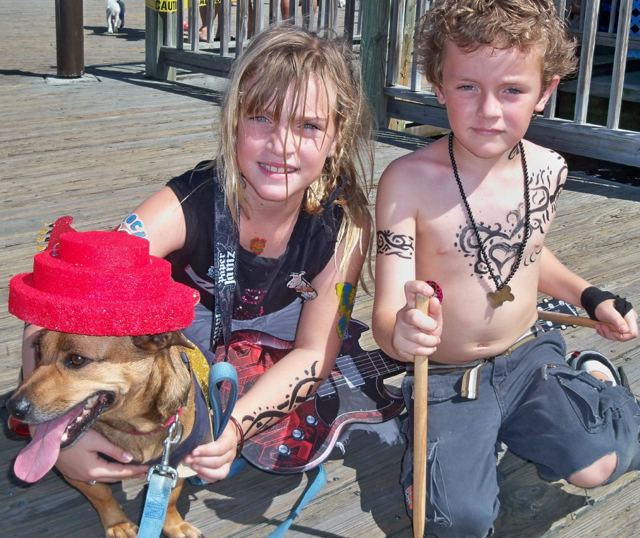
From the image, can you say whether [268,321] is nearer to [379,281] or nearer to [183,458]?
[379,281]

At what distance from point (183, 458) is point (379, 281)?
86 cm

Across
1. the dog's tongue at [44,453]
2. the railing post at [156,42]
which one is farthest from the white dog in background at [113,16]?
the dog's tongue at [44,453]

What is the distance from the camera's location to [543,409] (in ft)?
8.69

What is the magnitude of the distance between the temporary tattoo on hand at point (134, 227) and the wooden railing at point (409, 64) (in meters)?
2.35

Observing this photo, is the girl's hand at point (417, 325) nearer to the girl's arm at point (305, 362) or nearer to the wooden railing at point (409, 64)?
the girl's arm at point (305, 362)

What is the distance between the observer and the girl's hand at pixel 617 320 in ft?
8.84

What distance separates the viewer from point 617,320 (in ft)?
8.84

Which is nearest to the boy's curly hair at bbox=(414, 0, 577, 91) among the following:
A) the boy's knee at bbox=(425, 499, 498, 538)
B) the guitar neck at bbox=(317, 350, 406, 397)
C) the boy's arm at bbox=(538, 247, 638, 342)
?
the boy's arm at bbox=(538, 247, 638, 342)

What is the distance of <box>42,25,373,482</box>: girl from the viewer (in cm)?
254

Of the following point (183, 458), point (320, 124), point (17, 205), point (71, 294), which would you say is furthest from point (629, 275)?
point (17, 205)

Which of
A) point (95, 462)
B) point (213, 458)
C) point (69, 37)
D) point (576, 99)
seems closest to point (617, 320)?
point (213, 458)

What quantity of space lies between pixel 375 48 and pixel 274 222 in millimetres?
4770

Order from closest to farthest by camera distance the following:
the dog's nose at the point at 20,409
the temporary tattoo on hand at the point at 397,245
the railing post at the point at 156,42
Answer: the dog's nose at the point at 20,409, the temporary tattoo on hand at the point at 397,245, the railing post at the point at 156,42

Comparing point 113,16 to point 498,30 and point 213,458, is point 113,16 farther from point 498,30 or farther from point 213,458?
point 213,458
